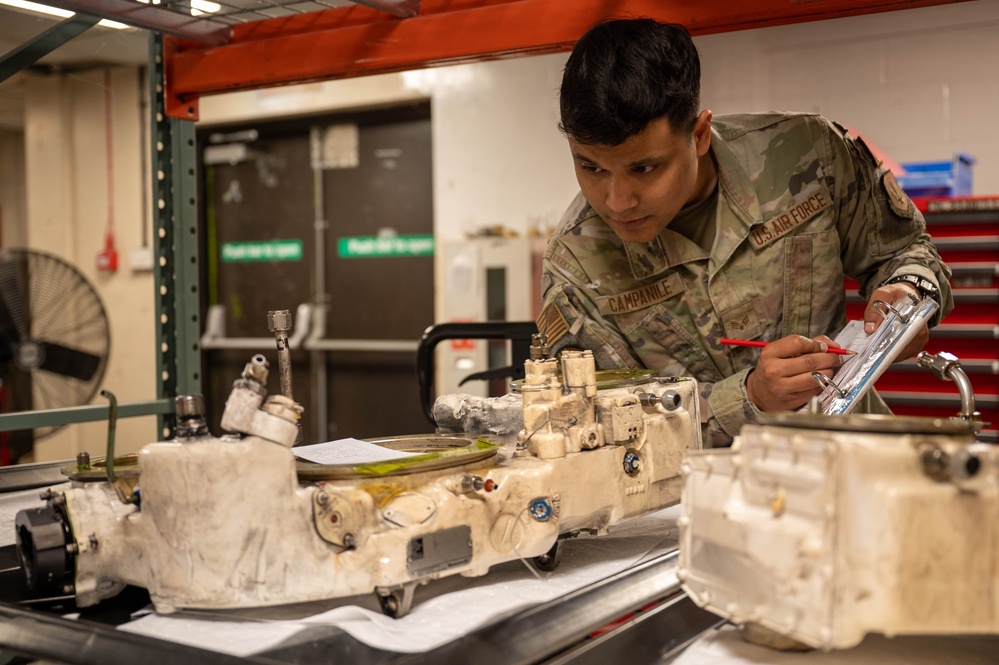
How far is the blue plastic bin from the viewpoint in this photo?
2.90 metres

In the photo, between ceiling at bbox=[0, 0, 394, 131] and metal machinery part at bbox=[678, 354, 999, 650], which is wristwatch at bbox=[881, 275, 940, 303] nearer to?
metal machinery part at bbox=[678, 354, 999, 650]

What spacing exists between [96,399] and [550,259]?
3.17 metres

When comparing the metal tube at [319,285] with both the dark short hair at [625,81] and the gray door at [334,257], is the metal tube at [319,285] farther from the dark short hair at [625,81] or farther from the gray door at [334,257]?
the dark short hair at [625,81]

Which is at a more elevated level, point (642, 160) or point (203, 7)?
point (203, 7)

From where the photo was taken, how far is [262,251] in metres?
5.13

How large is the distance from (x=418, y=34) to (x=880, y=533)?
1.19 metres

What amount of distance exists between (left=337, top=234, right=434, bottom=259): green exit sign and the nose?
3.19m

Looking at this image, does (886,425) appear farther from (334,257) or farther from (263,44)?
(334,257)

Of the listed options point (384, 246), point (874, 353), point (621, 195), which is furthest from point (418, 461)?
point (384, 246)

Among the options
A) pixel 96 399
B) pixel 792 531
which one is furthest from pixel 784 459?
pixel 96 399

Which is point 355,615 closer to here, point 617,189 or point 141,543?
point 141,543

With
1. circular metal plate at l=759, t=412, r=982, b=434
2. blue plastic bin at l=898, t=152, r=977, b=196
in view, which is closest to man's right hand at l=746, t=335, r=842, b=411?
circular metal plate at l=759, t=412, r=982, b=434

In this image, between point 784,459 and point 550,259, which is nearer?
point 784,459

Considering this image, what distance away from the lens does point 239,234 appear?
17.2ft
